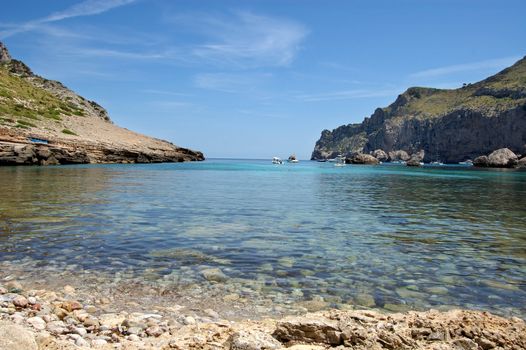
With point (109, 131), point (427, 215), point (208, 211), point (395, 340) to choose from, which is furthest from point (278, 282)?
point (109, 131)

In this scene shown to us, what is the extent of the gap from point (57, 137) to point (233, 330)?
90.5 m

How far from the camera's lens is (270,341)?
5.84 m

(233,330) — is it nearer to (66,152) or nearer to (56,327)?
(56,327)

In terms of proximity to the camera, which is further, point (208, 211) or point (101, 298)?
point (208, 211)

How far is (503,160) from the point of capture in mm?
139750

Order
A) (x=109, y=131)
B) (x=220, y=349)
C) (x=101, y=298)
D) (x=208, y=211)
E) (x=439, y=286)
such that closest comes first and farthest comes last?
1. (x=220, y=349)
2. (x=101, y=298)
3. (x=439, y=286)
4. (x=208, y=211)
5. (x=109, y=131)

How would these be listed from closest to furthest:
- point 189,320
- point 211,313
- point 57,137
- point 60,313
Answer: point 60,313, point 189,320, point 211,313, point 57,137

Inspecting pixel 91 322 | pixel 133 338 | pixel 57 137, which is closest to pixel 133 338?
pixel 133 338

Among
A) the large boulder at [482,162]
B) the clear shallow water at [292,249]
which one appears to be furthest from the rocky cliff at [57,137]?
the large boulder at [482,162]

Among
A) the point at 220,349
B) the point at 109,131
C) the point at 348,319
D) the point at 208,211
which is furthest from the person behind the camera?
the point at 109,131

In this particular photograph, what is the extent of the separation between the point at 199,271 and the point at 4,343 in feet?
20.5

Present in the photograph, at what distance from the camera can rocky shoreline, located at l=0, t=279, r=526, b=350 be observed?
19.1 feet

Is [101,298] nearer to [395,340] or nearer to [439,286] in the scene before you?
[395,340]

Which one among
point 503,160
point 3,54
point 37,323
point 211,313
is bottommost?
point 211,313
